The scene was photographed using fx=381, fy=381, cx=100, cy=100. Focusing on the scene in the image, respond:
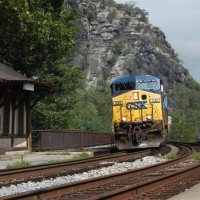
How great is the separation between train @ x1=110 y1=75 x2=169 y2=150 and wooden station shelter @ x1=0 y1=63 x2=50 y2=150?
425 cm

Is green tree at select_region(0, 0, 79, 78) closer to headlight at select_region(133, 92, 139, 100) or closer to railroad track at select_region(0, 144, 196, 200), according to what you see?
headlight at select_region(133, 92, 139, 100)

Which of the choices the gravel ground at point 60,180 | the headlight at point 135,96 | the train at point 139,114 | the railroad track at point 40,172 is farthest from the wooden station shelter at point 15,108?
the gravel ground at point 60,180

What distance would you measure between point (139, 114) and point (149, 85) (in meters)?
1.71

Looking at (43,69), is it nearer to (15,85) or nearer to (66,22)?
(66,22)

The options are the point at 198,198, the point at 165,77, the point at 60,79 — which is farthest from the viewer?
the point at 165,77

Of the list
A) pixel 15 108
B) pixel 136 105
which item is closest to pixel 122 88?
pixel 136 105

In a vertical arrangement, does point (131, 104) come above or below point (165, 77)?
below

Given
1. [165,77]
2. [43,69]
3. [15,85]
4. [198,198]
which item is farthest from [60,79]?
[165,77]

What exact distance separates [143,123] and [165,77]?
468 feet

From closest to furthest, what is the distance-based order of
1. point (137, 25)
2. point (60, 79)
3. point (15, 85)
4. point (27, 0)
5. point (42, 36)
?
point (15, 85), point (42, 36), point (27, 0), point (60, 79), point (137, 25)

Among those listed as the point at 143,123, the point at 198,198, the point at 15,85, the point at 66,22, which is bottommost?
the point at 198,198

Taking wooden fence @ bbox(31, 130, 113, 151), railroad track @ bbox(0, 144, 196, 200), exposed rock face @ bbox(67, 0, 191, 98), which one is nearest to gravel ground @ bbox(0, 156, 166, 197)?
railroad track @ bbox(0, 144, 196, 200)

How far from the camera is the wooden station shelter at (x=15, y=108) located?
18.9 meters

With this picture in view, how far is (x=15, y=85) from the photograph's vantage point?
19.2 m
